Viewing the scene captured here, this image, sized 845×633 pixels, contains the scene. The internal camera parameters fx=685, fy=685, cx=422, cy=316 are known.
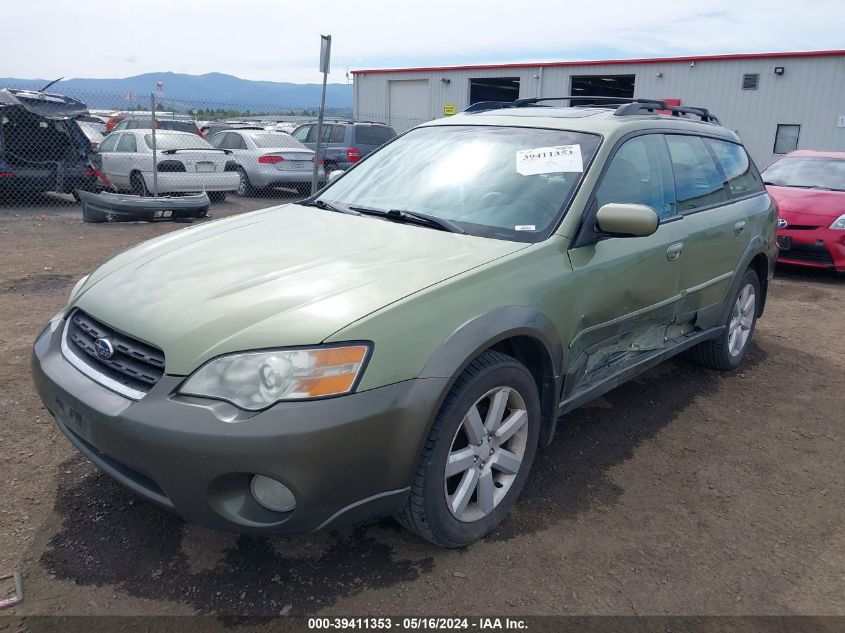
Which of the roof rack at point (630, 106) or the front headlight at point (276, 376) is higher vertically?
the roof rack at point (630, 106)

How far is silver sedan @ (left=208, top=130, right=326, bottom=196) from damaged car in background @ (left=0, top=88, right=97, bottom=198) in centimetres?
283

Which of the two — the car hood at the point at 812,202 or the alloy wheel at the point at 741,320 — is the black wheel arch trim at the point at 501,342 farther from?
the car hood at the point at 812,202

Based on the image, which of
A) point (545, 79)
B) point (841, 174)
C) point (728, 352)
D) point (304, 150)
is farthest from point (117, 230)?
point (545, 79)

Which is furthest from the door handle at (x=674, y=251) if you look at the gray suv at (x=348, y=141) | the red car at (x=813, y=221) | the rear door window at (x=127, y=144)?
the gray suv at (x=348, y=141)

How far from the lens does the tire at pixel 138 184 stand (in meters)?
12.3

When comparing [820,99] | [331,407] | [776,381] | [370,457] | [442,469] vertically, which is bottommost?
[776,381]

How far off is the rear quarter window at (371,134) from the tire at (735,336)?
451 inches

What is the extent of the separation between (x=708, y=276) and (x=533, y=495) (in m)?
1.89

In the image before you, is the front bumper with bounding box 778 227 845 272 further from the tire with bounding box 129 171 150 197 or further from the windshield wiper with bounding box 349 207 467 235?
the tire with bounding box 129 171 150 197

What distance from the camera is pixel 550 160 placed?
3289 millimetres

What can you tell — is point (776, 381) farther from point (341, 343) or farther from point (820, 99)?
point (820, 99)

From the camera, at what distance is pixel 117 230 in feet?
→ 32.8

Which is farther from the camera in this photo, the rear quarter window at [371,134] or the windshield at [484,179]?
the rear quarter window at [371,134]

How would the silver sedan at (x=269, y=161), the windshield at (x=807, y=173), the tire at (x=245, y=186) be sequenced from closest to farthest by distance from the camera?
the windshield at (x=807, y=173) → the silver sedan at (x=269, y=161) → the tire at (x=245, y=186)
